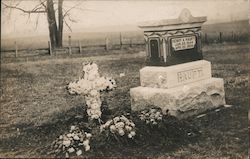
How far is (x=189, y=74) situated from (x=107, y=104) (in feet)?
5.98

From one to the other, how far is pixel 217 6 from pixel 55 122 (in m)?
4.11

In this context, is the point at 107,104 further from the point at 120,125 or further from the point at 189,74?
the point at 120,125

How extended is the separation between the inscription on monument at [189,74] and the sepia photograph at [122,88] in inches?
0.8

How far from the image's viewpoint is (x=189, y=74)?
7.02m

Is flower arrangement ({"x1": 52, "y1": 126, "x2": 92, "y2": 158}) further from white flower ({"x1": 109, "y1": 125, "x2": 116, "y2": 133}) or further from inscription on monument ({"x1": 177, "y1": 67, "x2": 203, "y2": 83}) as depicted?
inscription on monument ({"x1": 177, "y1": 67, "x2": 203, "y2": 83})

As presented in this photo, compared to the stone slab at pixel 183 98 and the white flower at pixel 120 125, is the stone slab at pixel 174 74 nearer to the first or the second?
the stone slab at pixel 183 98

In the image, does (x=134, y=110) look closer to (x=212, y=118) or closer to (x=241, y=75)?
(x=212, y=118)

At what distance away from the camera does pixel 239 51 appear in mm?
12195

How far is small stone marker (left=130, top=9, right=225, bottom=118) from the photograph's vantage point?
663 centimetres

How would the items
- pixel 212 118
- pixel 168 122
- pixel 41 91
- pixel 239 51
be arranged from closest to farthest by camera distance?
pixel 168 122
pixel 212 118
pixel 41 91
pixel 239 51

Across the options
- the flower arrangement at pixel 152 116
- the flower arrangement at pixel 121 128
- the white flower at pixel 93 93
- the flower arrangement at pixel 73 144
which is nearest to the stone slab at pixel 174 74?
the flower arrangement at pixel 152 116

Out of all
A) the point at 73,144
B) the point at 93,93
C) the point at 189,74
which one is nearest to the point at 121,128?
the point at 73,144

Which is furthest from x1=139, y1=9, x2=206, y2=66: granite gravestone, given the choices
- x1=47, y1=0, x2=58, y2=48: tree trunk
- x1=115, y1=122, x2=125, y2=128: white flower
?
x1=47, y1=0, x2=58, y2=48: tree trunk

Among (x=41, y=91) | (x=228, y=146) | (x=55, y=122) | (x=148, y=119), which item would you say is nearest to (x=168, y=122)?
(x=148, y=119)
